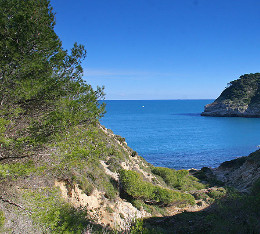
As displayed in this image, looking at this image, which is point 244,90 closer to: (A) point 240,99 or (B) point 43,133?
(A) point 240,99

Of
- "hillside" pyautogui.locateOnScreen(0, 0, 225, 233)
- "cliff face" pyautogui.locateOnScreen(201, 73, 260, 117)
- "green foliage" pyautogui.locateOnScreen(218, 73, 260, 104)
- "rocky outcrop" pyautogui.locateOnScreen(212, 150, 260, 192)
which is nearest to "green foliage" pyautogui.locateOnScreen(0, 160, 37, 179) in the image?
"hillside" pyautogui.locateOnScreen(0, 0, 225, 233)

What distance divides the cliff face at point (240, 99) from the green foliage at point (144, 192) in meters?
111

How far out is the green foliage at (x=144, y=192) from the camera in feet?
52.0

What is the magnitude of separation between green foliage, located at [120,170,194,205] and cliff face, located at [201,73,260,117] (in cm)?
11141

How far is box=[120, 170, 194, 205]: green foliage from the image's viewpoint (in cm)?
1586

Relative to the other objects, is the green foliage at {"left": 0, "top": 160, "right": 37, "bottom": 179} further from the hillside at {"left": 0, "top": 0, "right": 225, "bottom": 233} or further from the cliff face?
the cliff face

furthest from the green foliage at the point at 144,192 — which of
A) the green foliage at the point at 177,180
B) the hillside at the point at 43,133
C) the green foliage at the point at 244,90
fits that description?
the green foliage at the point at 244,90

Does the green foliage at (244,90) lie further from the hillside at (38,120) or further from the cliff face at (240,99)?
the hillside at (38,120)

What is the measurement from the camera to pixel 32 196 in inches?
321

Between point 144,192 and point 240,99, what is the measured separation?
116031 mm

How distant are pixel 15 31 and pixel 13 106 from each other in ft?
8.82

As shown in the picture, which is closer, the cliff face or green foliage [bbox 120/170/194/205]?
green foliage [bbox 120/170/194/205]

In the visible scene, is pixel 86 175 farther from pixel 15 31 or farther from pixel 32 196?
pixel 15 31

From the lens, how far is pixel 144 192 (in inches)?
632
